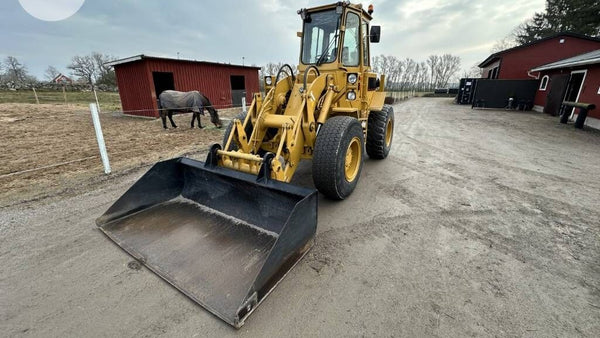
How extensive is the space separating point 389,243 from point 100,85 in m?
48.2

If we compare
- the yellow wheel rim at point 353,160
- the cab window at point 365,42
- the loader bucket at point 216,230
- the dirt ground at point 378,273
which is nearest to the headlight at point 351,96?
the yellow wheel rim at point 353,160

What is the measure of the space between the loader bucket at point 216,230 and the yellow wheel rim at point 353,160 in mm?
1528

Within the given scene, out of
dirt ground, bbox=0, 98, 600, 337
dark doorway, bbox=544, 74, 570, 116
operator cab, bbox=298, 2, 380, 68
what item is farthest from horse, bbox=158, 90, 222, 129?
dark doorway, bbox=544, 74, 570, 116

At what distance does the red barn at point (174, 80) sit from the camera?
12492 mm

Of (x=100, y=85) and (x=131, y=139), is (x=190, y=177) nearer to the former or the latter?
(x=131, y=139)

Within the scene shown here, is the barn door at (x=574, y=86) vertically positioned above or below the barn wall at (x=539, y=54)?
below

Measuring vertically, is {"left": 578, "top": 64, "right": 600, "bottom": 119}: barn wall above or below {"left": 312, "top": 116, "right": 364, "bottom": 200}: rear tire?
above

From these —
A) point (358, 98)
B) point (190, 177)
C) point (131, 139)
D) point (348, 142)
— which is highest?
point (358, 98)

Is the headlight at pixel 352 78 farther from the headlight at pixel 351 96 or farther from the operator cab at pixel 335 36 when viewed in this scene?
the operator cab at pixel 335 36

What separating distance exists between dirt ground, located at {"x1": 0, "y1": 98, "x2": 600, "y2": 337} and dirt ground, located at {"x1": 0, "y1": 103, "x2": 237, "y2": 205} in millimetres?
959

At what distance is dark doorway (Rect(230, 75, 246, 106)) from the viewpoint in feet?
56.5

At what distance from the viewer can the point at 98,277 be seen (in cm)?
231

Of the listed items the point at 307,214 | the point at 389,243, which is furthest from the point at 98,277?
the point at 389,243

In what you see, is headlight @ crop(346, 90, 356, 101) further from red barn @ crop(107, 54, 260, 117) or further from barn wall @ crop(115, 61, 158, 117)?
barn wall @ crop(115, 61, 158, 117)
